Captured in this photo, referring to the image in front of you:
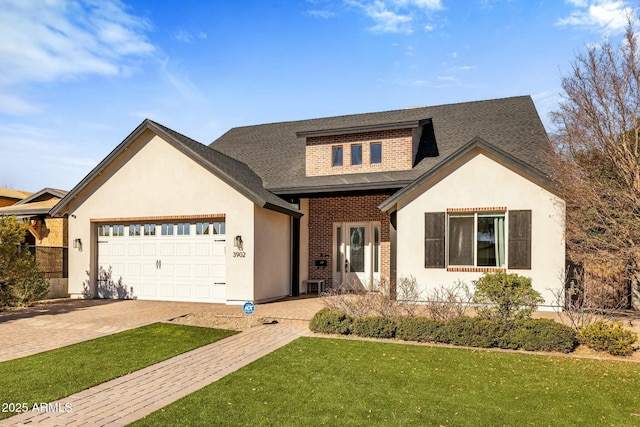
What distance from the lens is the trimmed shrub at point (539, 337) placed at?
24.5ft

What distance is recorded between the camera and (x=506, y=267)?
38.4ft

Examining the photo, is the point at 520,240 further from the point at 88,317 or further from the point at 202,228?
the point at 88,317

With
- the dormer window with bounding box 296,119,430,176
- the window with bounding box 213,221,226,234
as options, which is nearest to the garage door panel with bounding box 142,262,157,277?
the window with bounding box 213,221,226,234

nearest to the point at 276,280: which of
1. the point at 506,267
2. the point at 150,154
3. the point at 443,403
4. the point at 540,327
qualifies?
the point at 150,154

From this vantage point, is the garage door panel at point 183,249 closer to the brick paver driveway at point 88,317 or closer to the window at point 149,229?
the window at point 149,229

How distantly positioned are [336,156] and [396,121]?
262 cm

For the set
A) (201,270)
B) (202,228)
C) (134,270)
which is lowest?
(134,270)

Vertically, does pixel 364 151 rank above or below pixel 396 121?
below

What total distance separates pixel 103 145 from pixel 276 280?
16.6 metres

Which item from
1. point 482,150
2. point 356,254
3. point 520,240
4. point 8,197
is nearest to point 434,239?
point 520,240

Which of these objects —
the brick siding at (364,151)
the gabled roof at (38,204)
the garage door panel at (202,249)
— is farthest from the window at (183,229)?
the gabled roof at (38,204)

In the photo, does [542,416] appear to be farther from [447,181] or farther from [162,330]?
[447,181]

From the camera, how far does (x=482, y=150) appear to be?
1202 cm

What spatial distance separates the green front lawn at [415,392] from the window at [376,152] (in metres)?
8.94
